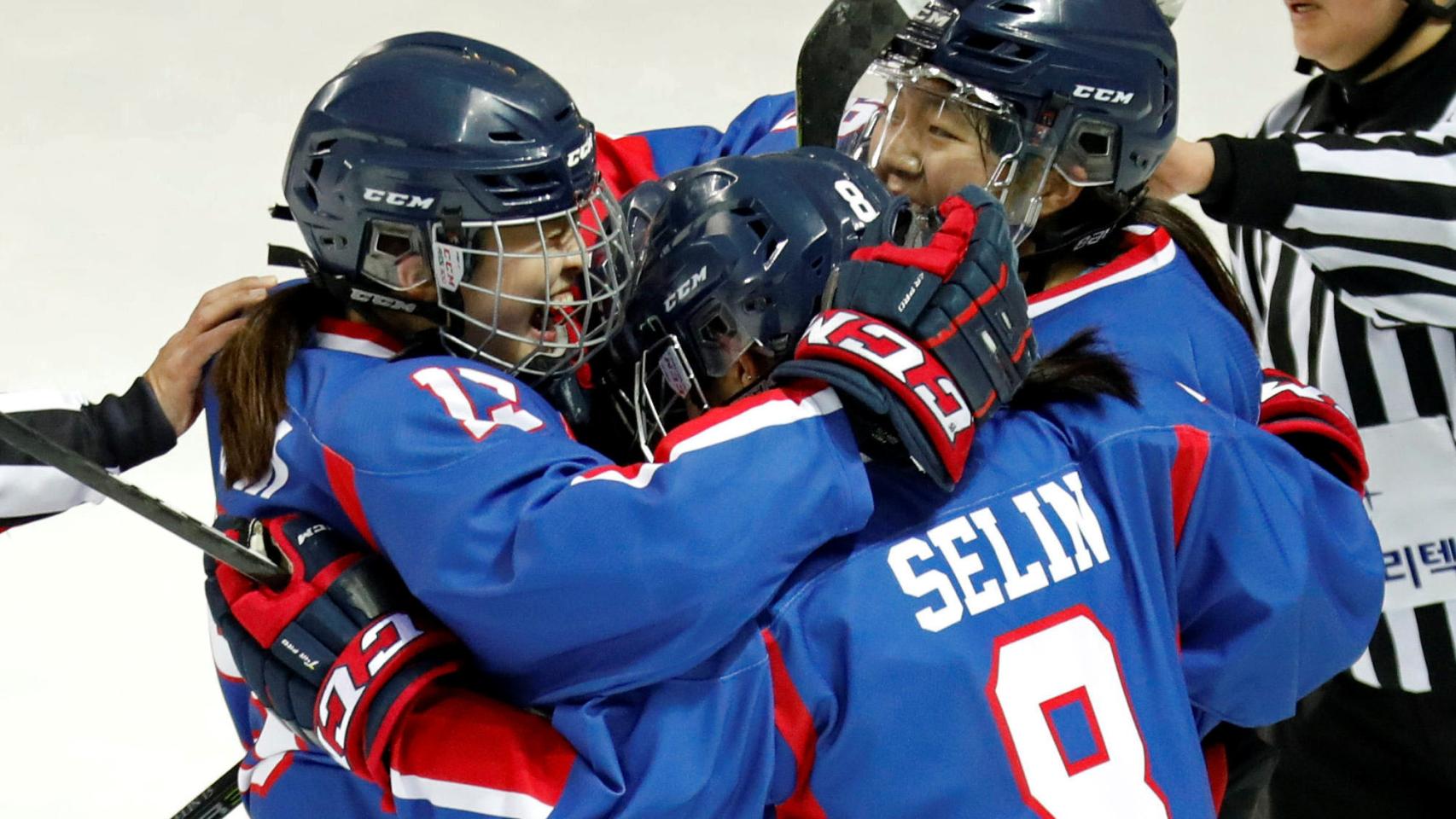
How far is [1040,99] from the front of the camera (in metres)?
1.67

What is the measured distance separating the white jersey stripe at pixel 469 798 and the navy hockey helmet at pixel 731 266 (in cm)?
34

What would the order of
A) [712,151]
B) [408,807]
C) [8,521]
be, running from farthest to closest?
[712,151]
[8,521]
[408,807]

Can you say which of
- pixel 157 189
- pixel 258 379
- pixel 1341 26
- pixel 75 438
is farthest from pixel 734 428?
pixel 157 189

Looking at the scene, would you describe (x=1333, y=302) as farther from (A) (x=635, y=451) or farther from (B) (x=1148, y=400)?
(A) (x=635, y=451)

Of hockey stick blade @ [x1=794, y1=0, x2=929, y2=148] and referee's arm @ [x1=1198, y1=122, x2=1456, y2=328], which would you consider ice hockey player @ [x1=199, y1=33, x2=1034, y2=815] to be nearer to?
hockey stick blade @ [x1=794, y1=0, x2=929, y2=148]

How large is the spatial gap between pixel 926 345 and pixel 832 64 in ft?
2.46

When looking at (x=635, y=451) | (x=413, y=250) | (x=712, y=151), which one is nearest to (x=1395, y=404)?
(x=712, y=151)

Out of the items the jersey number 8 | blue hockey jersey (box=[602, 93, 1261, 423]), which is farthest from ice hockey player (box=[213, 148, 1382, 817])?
blue hockey jersey (box=[602, 93, 1261, 423])

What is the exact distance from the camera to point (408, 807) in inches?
54.6

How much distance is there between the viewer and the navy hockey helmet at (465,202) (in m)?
1.51

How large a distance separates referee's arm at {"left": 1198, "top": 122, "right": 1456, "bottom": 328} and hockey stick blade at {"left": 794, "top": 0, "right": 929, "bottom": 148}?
0.43 meters

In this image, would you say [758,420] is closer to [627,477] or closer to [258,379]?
[627,477]

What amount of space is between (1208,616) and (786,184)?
0.55 metres

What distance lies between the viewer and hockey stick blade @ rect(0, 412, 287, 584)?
1253 millimetres
